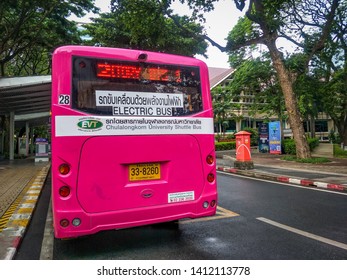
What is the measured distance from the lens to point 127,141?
4070 mm

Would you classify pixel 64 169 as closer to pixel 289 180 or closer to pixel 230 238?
pixel 230 238

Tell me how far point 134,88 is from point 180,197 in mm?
1624

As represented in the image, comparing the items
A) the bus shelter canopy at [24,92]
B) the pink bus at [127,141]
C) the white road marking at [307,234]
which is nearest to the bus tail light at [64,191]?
the pink bus at [127,141]

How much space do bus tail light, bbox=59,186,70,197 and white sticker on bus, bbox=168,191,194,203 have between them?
132 centimetres

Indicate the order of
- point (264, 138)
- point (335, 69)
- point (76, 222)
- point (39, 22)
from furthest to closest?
point (264, 138) → point (335, 69) → point (39, 22) → point (76, 222)

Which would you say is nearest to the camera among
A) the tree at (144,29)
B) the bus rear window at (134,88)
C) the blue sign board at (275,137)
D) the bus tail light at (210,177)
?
the bus rear window at (134,88)

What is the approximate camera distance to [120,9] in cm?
1773

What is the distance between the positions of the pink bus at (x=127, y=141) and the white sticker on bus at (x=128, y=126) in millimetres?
12

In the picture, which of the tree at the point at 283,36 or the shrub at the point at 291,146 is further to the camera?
the shrub at the point at 291,146

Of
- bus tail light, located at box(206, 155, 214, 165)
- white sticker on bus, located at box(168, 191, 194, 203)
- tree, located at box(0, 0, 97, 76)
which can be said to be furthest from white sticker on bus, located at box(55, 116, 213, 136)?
tree, located at box(0, 0, 97, 76)

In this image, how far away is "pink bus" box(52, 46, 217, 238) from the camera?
3.80m

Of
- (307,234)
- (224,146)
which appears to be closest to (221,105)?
(224,146)

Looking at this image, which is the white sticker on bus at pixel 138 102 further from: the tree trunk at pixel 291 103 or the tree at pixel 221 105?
the tree at pixel 221 105

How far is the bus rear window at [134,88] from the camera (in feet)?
13.1
